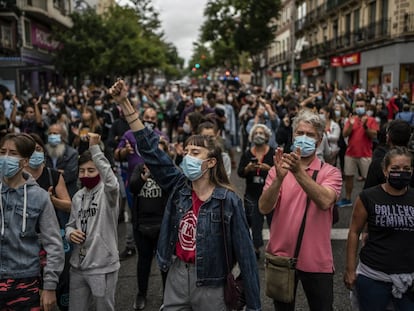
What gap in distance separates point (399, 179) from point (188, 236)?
4.67 feet

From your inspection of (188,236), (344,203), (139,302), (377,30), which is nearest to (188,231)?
(188,236)

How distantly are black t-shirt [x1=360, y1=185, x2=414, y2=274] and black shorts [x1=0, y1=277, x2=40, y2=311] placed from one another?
7.32ft

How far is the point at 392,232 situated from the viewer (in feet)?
10.3

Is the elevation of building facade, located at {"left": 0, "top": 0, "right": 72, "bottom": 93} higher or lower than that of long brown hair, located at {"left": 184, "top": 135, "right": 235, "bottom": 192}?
higher

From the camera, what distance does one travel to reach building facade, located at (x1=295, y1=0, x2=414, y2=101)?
24906 millimetres

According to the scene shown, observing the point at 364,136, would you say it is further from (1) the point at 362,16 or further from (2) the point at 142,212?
(1) the point at 362,16

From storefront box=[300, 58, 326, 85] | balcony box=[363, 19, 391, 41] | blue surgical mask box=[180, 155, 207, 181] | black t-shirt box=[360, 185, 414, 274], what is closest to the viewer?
blue surgical mask box=[180, 155, 207, 181]

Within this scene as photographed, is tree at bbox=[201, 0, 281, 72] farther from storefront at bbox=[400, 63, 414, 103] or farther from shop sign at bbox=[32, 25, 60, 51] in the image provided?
storefront at bbox=[400, 63, 414, 103]

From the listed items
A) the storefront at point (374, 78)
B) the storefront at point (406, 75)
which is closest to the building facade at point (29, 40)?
the storefront at point (406, 75)

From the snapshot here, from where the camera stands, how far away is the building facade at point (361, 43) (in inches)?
981

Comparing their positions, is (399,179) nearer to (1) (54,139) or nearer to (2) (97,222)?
(2) (97,222)

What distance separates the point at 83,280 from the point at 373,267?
2062 millimetres

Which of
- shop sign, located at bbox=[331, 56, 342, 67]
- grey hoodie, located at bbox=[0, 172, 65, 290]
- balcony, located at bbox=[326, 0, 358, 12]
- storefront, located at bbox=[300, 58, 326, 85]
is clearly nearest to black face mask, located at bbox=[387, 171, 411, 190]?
grey hoodie, located at bbox=[0, 172, 65, 290]

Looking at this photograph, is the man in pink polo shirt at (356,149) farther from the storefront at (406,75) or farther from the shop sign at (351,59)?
the shop sign at (351,59)
